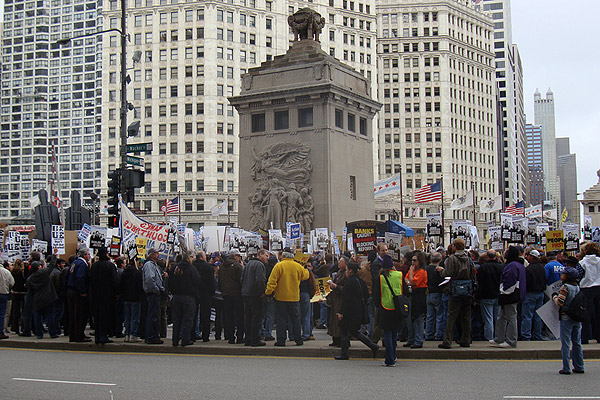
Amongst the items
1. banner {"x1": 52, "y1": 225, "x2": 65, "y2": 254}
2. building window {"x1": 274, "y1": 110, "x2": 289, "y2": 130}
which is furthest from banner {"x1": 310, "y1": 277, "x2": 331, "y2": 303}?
building window {"x1": 274, "y1": 110, "x2": 289, "y2": 130}

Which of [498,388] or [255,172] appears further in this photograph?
[255,172]

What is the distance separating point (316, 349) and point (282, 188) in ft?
77.5

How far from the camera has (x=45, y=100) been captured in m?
164

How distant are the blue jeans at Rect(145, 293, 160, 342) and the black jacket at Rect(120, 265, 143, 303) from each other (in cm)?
31

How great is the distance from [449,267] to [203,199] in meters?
82.3

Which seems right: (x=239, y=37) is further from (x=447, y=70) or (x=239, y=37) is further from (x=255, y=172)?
(x=255, y=172)

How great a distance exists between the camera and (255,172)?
130 ft

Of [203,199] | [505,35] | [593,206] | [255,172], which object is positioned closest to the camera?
[255,172]

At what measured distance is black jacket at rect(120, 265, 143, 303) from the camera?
17047 millimetres

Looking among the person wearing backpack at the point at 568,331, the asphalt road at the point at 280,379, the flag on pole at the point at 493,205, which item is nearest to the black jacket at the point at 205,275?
the asphalt road at the point at 280,379

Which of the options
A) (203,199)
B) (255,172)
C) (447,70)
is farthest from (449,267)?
(447,70)

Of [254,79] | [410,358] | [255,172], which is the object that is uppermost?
[254,79]

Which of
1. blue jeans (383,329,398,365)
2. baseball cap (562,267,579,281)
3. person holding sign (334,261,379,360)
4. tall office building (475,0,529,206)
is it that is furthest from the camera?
tall office building (475,0,529,206)

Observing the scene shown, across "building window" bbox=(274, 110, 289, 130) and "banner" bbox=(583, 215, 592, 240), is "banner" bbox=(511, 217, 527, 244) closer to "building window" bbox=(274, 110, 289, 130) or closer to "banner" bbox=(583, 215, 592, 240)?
"banner" bbox=(583, 215, 592, 240)
